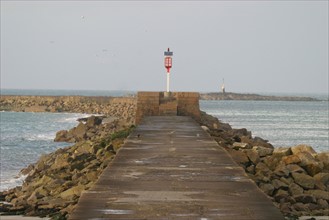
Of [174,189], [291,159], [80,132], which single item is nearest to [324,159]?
[291,159]

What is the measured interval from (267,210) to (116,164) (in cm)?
294

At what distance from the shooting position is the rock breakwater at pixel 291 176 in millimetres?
8641

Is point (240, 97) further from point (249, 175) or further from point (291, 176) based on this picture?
point (249, 175)

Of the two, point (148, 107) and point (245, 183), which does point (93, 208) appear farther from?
point (148, 107)

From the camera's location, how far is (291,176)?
394 inches

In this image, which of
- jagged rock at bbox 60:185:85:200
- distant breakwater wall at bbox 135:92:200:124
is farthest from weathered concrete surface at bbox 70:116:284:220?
distant breakwater wall at bbox 135:92:200:124

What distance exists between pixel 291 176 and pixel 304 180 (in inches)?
10.7

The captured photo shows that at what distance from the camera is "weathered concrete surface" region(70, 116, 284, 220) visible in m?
5.09

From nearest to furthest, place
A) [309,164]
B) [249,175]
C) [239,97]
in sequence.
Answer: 1. [249,175]
2. [309,164]
3. [239,97]

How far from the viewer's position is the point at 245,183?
6414 mm

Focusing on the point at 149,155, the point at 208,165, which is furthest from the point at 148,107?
the point at 208,165

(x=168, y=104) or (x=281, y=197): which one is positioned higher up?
(x=168, y=104)

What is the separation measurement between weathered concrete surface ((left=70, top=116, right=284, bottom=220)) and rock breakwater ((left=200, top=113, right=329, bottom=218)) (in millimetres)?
926

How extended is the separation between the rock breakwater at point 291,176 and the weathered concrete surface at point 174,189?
93 cm
